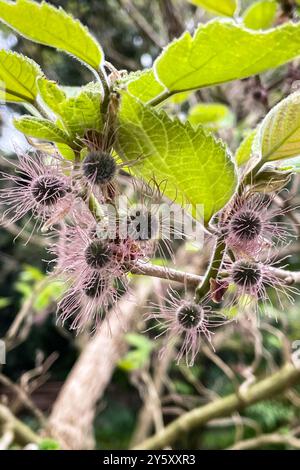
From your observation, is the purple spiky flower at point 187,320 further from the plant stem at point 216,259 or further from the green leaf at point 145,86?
the green leaf at point 145,86

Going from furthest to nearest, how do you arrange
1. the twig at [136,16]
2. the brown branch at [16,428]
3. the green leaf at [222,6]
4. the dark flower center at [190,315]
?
the twig at [136,16]
the brown branch at [16,428]
the green leaf at [222,6]
the dark flower center at [190,315]

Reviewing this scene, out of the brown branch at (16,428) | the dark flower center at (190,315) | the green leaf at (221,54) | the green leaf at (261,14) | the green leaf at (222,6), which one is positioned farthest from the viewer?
the brown branch at (16,428)

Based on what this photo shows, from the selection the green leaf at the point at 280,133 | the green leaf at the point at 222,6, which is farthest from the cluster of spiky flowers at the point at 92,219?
the green leaf at the point at 222,6

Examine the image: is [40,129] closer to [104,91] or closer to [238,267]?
[104,91]
